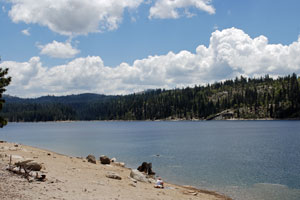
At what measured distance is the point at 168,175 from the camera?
40.3 metres

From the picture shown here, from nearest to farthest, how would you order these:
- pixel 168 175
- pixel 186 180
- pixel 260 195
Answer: pixel 260 195, pixel 186 180, pixel 168 175

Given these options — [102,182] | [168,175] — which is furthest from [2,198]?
[168,175]

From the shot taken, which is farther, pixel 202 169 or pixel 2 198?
pixel 202 169

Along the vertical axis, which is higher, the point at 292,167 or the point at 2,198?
the point at 2,198

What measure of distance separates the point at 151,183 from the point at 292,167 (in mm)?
24735

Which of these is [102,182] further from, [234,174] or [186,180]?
[234,174]

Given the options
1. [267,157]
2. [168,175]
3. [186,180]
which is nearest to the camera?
[186,180]

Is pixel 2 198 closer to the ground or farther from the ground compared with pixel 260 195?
farther from the ground

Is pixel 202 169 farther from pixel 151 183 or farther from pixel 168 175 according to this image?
pixel 151 183

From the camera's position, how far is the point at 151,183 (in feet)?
102

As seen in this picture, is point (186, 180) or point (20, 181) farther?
point (186, 180)

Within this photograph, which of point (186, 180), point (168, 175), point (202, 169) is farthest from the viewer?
point (202, 169)

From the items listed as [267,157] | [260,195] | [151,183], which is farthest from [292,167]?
[151,183]

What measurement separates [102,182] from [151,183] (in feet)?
22.1
